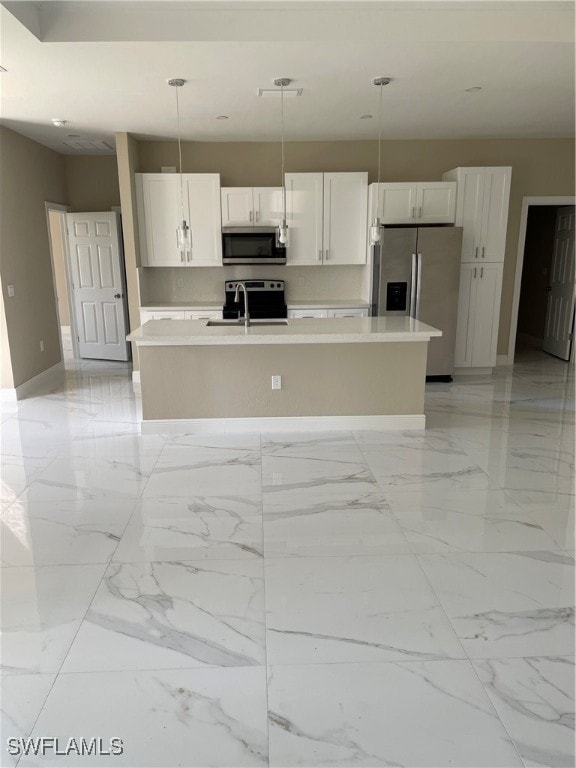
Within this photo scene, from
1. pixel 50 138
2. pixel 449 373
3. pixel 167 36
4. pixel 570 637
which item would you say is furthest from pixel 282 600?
→ pixel 50 138

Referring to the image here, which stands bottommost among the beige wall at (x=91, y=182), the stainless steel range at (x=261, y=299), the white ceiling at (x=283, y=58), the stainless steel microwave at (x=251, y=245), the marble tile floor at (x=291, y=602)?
the marble tile floor at (x=291, y=602)

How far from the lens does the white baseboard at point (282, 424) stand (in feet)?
14.1

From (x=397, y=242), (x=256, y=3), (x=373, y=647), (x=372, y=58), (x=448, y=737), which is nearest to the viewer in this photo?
(x=448, y=737)

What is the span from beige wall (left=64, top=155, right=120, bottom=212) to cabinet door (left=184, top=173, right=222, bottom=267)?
1.69 metres

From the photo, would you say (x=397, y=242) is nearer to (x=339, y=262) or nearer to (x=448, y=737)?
(x=339, y=262)

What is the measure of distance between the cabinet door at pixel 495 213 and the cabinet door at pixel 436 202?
1.17 feet

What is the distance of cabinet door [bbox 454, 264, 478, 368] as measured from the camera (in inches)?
235

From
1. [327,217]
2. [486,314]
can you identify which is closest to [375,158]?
[327,217]

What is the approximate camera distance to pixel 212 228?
19.8 feet

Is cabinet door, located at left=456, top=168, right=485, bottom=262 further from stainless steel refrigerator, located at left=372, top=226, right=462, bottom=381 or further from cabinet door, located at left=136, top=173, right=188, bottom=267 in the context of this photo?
cabinet door, located at left=136, top=173, right=188, bottom=267

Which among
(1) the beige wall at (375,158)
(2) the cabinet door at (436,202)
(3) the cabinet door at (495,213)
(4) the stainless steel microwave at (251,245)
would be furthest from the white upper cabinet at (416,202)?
(4) the stainless steel microwave at (251,245)

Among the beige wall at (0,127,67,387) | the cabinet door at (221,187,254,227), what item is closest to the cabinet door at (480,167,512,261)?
the cabinet door at (221,187,254,227)

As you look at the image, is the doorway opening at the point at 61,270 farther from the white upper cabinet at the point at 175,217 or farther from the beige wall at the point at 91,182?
the white upper cabinet at the point at 175,217

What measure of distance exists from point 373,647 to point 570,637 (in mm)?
757
